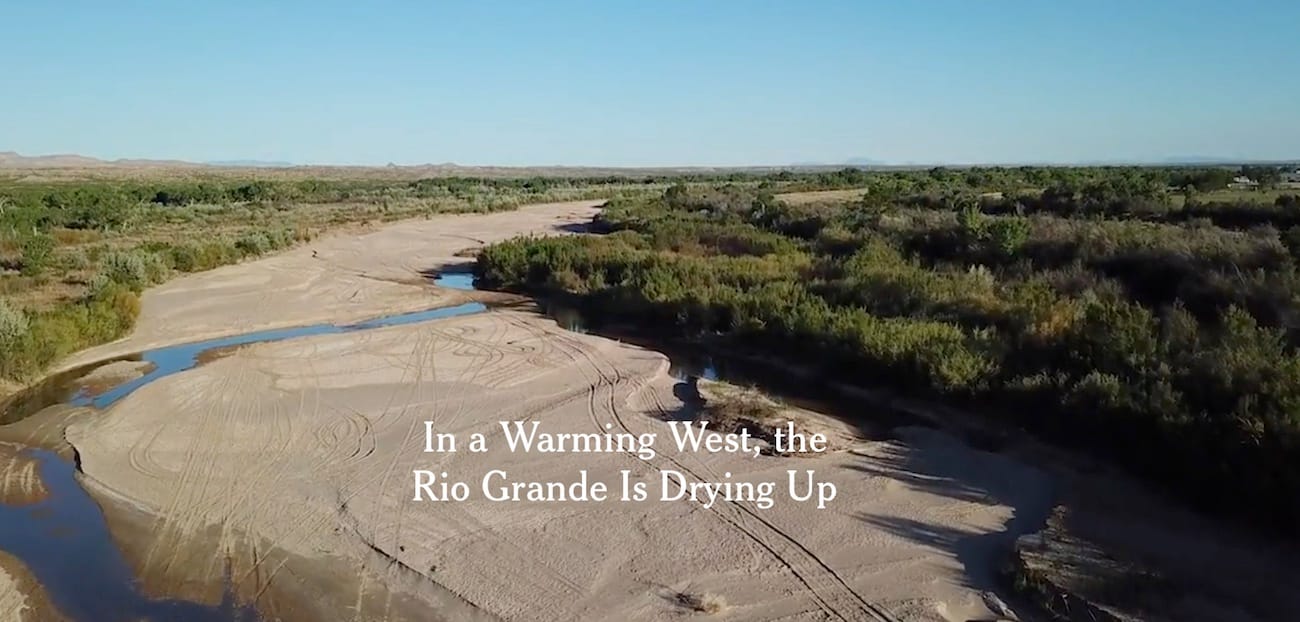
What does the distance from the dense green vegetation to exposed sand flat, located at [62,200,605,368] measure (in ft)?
12.0

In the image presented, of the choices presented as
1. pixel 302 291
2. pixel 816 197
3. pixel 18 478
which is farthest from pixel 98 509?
pixel 816 197

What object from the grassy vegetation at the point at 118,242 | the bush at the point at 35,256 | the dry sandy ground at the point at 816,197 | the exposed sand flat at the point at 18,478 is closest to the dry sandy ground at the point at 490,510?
the exposed sand flat at the point at 18,478

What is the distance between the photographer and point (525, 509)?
9.01 m

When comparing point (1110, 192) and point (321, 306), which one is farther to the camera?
point (1110, 192)

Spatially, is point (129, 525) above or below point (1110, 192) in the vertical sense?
below

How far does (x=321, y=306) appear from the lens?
2248cm

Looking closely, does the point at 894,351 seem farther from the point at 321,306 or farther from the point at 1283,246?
the point at 321,306

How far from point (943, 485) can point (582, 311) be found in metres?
13.6

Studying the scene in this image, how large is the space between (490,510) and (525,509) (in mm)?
346

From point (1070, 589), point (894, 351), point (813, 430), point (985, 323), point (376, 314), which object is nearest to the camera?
point (1070, 589)

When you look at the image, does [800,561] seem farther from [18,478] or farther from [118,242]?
[118,242]

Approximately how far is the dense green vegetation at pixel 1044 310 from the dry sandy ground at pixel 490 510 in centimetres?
149

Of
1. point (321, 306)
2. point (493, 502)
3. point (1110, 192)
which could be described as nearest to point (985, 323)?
point (493, 502)

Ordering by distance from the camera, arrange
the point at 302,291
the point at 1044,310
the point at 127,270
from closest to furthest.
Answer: the point at 1044,310
the point at 127,270
the point at 302,291
